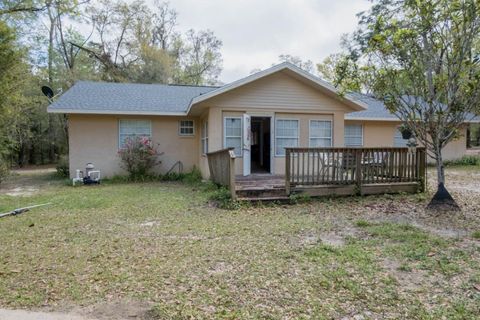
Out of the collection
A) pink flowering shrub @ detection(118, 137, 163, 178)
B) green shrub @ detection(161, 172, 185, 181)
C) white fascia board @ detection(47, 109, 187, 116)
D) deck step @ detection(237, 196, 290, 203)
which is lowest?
deck step @ detection(237, 196, 290, 203)

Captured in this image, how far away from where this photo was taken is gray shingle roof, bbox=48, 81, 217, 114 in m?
11.8

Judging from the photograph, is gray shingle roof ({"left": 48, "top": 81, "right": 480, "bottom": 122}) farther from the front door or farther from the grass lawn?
the grass lawn

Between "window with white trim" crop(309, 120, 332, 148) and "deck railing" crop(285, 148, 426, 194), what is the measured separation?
97.0 inches

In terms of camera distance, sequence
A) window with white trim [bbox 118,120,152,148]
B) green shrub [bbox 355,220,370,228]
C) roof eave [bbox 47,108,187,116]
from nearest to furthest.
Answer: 1. green shrub [bbox 355,220,370,228]
2. roof eave [bbox 47,108,187,116]
3. window with white trim [bbox 118,120,152,148]

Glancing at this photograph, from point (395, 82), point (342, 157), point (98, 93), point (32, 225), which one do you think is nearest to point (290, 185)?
point (342, 157)

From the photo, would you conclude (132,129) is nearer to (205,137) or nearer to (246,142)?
(205,137)

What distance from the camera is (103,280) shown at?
3.44 m

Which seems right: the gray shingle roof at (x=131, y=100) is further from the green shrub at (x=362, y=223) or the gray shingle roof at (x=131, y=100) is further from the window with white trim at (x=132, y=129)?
the green shrub at (x=362, y=223)

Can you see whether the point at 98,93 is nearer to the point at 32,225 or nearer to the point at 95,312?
the point at 32,225

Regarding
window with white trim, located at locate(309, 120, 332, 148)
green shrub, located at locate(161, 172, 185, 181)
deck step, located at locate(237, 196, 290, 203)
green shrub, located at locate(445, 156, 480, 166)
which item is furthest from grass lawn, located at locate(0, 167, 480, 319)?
green shrub, located at locate(445, 156, 480, 166)

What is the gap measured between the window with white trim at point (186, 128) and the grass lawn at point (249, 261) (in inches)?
252

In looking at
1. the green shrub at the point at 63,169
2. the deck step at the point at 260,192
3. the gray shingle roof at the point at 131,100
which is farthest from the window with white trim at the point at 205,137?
the green shrub at the point at 63,169

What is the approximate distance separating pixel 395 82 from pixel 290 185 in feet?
11.1

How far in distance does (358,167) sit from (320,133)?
3.09 metres
